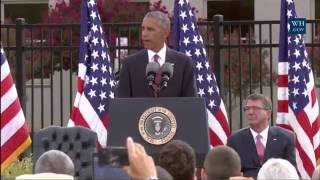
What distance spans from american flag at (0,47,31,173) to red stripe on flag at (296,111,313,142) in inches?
136

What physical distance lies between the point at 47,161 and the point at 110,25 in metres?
6.40

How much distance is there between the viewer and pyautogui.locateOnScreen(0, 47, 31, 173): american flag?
7.98 m

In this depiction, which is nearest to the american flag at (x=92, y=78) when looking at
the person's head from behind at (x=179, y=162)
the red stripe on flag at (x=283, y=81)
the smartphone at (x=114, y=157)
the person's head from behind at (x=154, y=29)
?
the red stripe on flag at (x=283, y=81)

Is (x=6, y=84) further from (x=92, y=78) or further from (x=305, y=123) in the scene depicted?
(x=305, y=123)

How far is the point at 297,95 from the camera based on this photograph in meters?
10.6

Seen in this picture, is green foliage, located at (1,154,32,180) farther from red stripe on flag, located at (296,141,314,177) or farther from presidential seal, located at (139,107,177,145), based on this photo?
red stripe on flag, located at (296,141,314,177)

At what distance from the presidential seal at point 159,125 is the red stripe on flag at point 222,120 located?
10.8 ft

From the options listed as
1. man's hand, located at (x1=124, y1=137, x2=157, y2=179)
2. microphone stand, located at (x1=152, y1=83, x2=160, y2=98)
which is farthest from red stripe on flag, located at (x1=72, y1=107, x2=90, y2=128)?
man's hand, located at (x1=124, y1=137, x2=157, y2=179)

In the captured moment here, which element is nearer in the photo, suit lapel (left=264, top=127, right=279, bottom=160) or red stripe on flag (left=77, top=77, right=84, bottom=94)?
suit lapel (left=264, top=127, right=279, bottom=160)

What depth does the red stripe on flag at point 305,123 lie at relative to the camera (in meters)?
10.4

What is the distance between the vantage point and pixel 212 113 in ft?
35.9

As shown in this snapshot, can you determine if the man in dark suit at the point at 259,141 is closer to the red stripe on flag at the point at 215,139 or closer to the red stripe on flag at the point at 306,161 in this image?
the red stripe on flag at the point at 306,161

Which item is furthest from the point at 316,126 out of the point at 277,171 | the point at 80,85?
the point at 277,171

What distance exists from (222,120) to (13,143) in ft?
11.5
